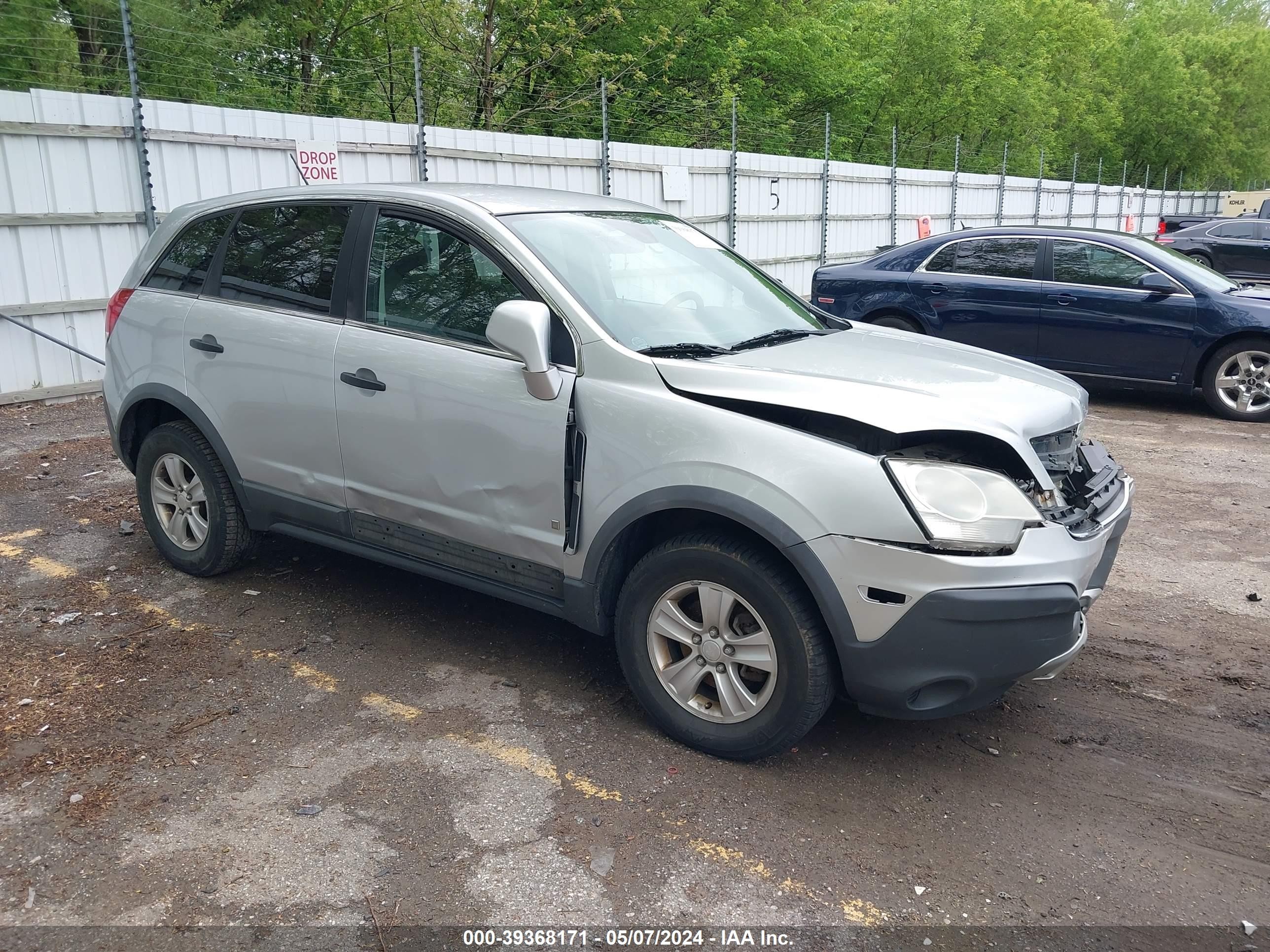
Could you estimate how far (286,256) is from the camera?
15.1 feet

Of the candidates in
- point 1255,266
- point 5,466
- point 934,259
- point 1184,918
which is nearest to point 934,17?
point 1255,266

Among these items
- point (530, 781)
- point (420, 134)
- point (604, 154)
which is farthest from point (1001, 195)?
point (530, 781)

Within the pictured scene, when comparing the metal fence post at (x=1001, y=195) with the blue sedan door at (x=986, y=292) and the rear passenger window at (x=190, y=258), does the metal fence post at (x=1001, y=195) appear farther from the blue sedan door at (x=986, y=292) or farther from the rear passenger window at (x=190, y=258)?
the rear passenger window at (x=190, y=258)

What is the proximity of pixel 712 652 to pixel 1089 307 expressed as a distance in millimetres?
7274

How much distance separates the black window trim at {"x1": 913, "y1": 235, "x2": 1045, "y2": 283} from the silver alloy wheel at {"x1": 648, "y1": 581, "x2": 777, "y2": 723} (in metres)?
7.40

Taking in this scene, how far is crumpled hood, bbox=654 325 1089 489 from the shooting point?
10.8 feet

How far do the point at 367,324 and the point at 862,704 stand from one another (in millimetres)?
2412

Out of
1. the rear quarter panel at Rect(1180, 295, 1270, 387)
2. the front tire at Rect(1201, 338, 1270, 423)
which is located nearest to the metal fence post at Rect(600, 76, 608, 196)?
the rear quarter panel at Rect(1180, 295, 1270, 387)

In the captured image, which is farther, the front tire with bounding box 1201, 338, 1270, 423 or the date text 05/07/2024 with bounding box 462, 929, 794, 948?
the front tire with bounding box 1201, 338, 1270, 423

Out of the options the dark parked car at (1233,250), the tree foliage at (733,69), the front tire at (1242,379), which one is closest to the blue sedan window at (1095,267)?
the front tire at (1242,379)

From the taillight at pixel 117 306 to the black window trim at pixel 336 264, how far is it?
57 cm

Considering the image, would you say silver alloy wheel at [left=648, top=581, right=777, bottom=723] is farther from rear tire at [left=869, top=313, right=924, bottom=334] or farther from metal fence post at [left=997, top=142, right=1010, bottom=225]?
metal fence post at [left=997, top=142, right=1010, bottom=225]

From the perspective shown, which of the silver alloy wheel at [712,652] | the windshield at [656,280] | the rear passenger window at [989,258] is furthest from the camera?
the rear passenger window at [989,258]

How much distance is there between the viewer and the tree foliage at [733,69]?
1631cm
